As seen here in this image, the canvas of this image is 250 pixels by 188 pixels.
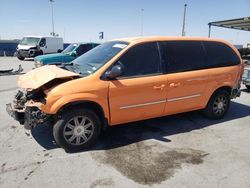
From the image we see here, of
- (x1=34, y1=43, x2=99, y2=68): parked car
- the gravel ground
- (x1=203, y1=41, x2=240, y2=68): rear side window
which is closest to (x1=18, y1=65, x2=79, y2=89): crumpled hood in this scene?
the gravel ground

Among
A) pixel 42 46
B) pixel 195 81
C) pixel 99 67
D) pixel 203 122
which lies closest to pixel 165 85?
pixel 195 81

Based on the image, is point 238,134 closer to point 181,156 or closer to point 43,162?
point 181,156

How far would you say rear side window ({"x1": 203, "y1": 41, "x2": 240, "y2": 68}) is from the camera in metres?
5.57

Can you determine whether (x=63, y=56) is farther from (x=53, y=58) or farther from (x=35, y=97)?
(x=35, y=97)

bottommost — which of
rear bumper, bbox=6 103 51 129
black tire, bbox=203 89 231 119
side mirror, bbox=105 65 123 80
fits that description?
black tire, bbox=203 89 231 119

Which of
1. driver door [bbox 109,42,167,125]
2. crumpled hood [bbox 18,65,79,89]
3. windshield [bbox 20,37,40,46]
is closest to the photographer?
crumpled hood [bbox 18,65,79,89]

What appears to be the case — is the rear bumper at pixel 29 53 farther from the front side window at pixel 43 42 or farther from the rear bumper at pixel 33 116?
the rear bumper at pixel 33 116

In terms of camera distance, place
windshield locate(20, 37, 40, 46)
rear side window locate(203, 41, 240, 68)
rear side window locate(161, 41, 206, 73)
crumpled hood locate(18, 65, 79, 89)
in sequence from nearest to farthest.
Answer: crumpled hood locate(18, 65, 79, 89) < rear side window locate(161, 41, 206, 73) < rear side window locate(203, 41, 240, 68) < windshield locate(20, 37, 40, 46)

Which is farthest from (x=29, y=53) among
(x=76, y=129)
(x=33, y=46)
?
(x=76, y=129)

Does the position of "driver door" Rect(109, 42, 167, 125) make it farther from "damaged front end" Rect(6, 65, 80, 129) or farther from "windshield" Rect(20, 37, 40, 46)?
"windshield" Rect(20, 37, 40, 46)

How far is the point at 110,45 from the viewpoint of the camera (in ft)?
16.9

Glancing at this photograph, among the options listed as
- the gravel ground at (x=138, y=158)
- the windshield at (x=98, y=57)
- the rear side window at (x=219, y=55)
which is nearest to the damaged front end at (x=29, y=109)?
the gravel ground at (x=138, y=158)

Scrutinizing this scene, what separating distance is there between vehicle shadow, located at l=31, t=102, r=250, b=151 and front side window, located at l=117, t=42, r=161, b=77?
122 centimetres

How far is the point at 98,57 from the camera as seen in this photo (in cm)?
487
